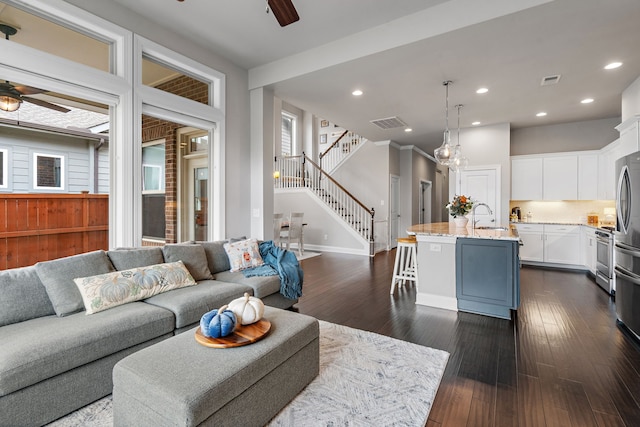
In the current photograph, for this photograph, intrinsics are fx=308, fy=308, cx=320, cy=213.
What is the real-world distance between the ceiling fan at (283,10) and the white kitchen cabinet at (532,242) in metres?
5.88

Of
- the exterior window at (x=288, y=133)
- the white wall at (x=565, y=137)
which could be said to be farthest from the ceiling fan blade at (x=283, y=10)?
the exterior window at (x=288, y=133)

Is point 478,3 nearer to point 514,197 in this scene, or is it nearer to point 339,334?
point 339,334

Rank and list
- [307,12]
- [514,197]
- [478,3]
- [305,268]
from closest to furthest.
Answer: [478,3] < [307,12] < [305,268] < [514,197]

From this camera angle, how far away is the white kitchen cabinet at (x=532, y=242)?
19.9ft

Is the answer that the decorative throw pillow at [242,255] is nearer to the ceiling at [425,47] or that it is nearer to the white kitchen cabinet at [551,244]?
the ceiling at [425,47]

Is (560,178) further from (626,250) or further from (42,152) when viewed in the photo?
(42,152)

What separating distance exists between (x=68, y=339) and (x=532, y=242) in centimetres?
714

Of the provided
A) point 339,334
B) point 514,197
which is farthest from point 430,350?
point 514,197

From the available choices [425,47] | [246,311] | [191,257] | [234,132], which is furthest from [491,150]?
[246,311]

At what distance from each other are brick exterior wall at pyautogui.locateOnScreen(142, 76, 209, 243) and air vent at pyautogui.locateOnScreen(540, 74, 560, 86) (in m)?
4.78

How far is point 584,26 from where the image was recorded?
3037 millimetres

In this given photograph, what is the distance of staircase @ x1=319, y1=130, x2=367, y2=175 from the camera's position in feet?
29.8

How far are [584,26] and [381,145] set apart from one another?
17.9ft

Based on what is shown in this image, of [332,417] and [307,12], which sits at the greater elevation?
[307,12]
